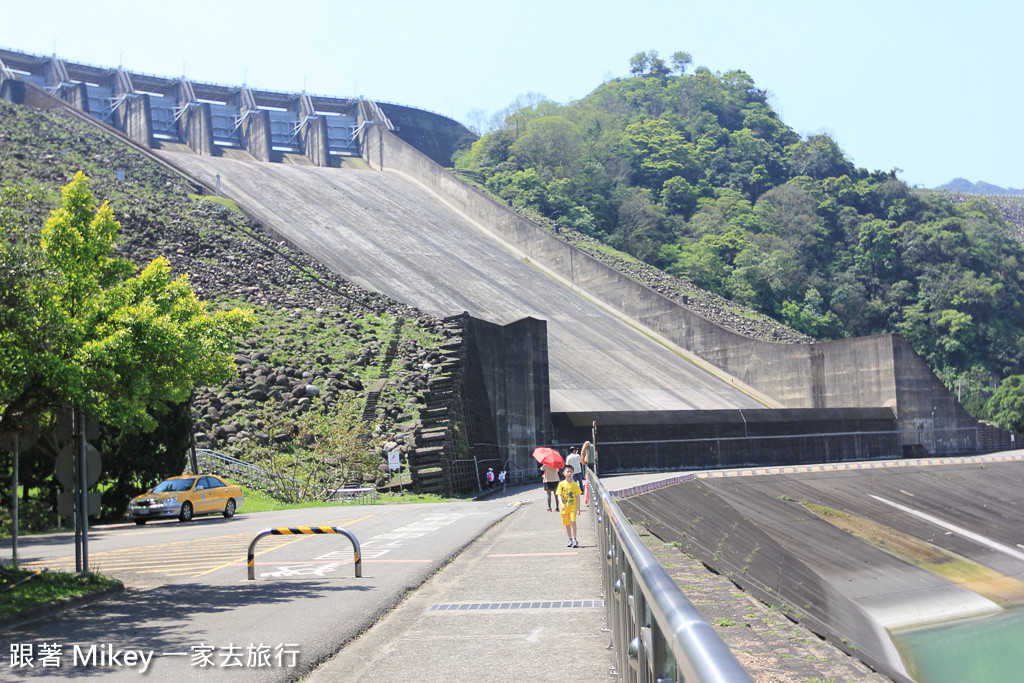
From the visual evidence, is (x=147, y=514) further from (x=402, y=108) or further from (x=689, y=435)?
(x=402, y=108)

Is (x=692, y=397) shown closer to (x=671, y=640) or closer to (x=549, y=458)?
(x=549, y=458)

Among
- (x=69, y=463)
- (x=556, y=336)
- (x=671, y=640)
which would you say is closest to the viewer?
(x=671, y=640)

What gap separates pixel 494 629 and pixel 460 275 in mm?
49404

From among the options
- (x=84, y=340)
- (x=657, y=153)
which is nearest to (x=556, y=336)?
(x=84, y=340)

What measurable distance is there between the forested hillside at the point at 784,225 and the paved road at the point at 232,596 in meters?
64.9

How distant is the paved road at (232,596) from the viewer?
806 centimetres

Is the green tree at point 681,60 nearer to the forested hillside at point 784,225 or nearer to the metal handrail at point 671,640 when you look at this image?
the forested hillside at point 784,225

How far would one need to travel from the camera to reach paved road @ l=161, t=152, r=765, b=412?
160 feet

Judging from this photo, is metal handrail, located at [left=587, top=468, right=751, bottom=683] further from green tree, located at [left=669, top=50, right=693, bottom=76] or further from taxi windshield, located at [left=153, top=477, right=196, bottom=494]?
Result: green tree, located at [left=669, top=50, right=693, bottom=76]

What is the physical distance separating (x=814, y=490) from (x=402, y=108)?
248 ft

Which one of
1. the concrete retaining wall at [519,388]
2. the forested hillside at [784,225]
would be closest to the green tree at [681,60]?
the forested hillside at [784,225]

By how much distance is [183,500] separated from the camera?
24.5 metres

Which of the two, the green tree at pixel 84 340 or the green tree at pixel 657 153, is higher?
the green tree at pixel 657 153

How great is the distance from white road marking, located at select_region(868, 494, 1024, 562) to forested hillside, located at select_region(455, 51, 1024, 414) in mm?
43176
